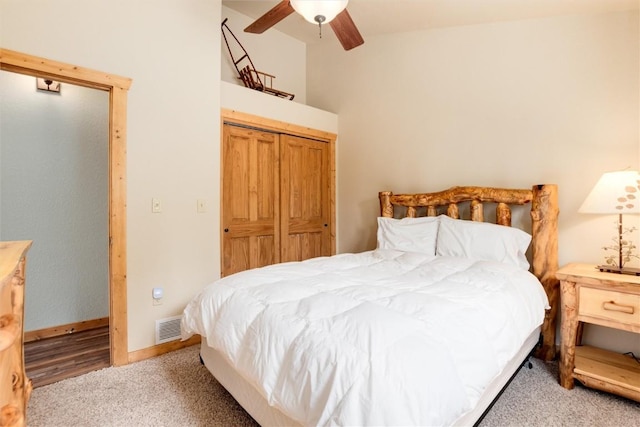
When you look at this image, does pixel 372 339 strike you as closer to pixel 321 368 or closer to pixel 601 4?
pixel 321 368

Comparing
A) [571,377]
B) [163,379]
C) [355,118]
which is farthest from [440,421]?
[355,118]

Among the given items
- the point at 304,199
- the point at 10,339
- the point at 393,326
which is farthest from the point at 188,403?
the point at 304,199

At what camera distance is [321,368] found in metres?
1.11

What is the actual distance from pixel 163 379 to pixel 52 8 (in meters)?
2.53

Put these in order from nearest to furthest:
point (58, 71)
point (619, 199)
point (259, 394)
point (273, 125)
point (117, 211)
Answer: point (259, 394) < point (619, 199) < point (58, 71) < point (117, 211) < point (273, 125)

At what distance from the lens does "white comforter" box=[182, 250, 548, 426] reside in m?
1.04

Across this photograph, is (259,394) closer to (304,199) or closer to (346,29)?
(346,29)

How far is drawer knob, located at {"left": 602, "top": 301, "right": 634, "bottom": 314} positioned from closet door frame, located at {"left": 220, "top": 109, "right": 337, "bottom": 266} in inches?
104

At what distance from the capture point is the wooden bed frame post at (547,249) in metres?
2.40

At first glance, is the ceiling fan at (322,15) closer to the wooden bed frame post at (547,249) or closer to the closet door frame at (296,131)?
the closet door frame at (296,131)

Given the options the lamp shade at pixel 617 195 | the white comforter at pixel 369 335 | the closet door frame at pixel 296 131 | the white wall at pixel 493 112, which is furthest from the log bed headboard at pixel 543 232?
the closet door frame at pixel 296 131

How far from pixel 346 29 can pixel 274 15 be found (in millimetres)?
480

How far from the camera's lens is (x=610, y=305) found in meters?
1.90

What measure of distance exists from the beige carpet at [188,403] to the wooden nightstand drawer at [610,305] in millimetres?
502
